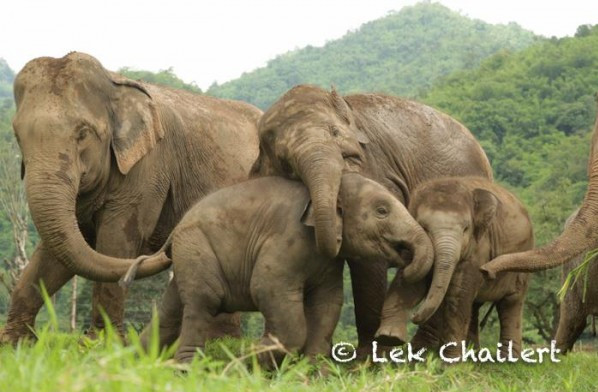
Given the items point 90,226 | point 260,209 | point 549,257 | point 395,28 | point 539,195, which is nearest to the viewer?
point 549,257

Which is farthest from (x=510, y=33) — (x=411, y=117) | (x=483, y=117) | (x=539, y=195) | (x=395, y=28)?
(x=411, y=117)

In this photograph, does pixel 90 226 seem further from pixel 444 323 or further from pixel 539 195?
pixel 539 195

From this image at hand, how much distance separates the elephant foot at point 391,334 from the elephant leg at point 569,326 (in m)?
3.95

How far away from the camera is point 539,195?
49.7 meters

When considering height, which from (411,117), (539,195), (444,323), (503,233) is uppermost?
(411,117)

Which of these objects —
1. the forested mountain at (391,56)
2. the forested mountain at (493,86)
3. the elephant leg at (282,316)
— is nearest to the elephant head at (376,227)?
the elephant leg at (282,316)

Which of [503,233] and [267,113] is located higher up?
[267,113]

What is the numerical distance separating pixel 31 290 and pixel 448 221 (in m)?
3.53

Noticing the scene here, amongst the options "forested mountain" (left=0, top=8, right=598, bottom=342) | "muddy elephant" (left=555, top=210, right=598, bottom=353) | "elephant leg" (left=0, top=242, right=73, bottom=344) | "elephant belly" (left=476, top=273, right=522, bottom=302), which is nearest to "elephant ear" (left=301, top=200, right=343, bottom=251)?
"elephant belly" (left=476, top=273, right=522, bottom=302)

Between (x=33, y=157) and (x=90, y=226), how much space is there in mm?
1170

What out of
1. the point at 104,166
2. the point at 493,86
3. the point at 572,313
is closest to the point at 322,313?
the point at 104,166

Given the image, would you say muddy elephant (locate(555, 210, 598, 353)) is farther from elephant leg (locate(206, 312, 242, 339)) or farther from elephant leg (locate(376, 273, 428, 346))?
elephant leg (locate(376, 273, 428, 346))

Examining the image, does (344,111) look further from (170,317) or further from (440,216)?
(170,317)

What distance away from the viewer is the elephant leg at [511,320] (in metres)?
8.55
